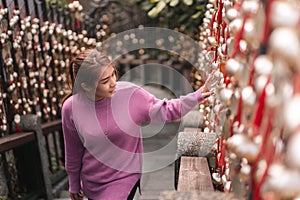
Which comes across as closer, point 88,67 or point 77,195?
point 88,67

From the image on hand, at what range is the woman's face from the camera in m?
1.76

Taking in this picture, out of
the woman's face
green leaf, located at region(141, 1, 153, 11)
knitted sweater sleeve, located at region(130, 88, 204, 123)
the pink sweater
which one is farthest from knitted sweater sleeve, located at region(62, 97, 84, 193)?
green leaf, located at region(141, 1, 153, 11)

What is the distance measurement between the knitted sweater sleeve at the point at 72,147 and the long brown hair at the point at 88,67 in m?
0.12

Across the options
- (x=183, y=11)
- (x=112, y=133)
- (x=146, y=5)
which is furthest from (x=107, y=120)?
(x=146, y=5)

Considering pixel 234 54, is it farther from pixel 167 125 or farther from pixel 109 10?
pixel 109 10

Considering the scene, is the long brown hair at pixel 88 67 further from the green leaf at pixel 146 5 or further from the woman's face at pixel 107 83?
the green leaf at pixel 146 5

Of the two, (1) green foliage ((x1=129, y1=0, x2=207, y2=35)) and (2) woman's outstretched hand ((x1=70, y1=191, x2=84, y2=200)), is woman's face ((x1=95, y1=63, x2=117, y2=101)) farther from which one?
(1) green foliage ((x1=129, y1=0, x2=207, y2=35))

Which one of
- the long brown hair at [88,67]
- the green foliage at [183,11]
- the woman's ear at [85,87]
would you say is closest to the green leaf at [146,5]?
the green foliage at [183,11]

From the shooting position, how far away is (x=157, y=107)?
180 centimetres

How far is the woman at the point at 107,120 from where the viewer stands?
1.80 m

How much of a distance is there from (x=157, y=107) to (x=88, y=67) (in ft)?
1.26

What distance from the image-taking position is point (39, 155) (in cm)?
294

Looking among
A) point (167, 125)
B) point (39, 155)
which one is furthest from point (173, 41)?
point (39, 155)

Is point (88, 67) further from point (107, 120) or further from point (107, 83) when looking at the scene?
point (107, 120)
